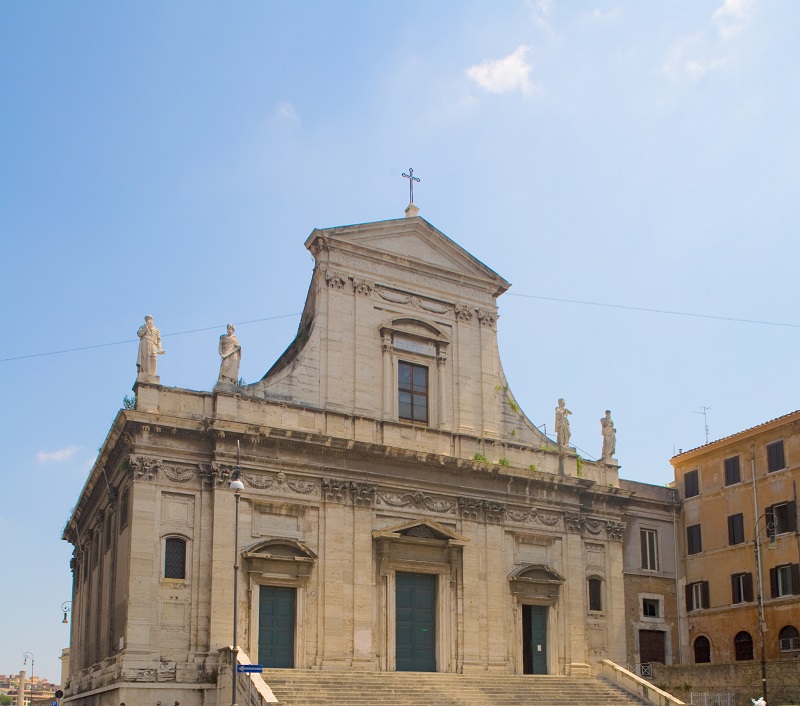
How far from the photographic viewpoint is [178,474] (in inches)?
1069

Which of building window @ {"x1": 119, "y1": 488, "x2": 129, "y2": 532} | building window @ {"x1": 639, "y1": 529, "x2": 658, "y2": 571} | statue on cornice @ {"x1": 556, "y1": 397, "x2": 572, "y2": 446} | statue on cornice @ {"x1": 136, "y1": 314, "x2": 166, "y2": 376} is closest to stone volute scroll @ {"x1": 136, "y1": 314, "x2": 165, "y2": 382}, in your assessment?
statue on cornice @ {"x1": 136, "y1": 314, "x2": 166, "y2": 376}

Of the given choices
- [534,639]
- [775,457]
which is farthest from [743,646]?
[534,639]

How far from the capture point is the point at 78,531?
39219mm

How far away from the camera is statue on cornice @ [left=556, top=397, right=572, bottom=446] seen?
34000 mm

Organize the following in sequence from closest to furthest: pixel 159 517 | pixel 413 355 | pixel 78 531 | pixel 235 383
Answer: pixel 159 517, pixel 235 383, pixel 413 355, pixel 78 531

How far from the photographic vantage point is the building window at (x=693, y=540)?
35562 mm

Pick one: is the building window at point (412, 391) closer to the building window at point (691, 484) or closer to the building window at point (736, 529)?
the building window at point (691, 484)

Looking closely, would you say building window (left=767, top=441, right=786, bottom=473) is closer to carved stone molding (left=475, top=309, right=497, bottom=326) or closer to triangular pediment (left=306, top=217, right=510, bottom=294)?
carved stone molding (left=475, top=309, right=497, bottom=326)

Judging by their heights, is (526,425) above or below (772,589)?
above

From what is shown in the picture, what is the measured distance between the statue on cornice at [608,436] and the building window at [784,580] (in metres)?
6.50

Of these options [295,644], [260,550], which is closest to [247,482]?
[260,550]

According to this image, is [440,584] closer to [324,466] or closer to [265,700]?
[324,466]

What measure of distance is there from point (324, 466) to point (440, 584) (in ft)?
16.9

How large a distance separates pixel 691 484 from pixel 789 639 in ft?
22.8
